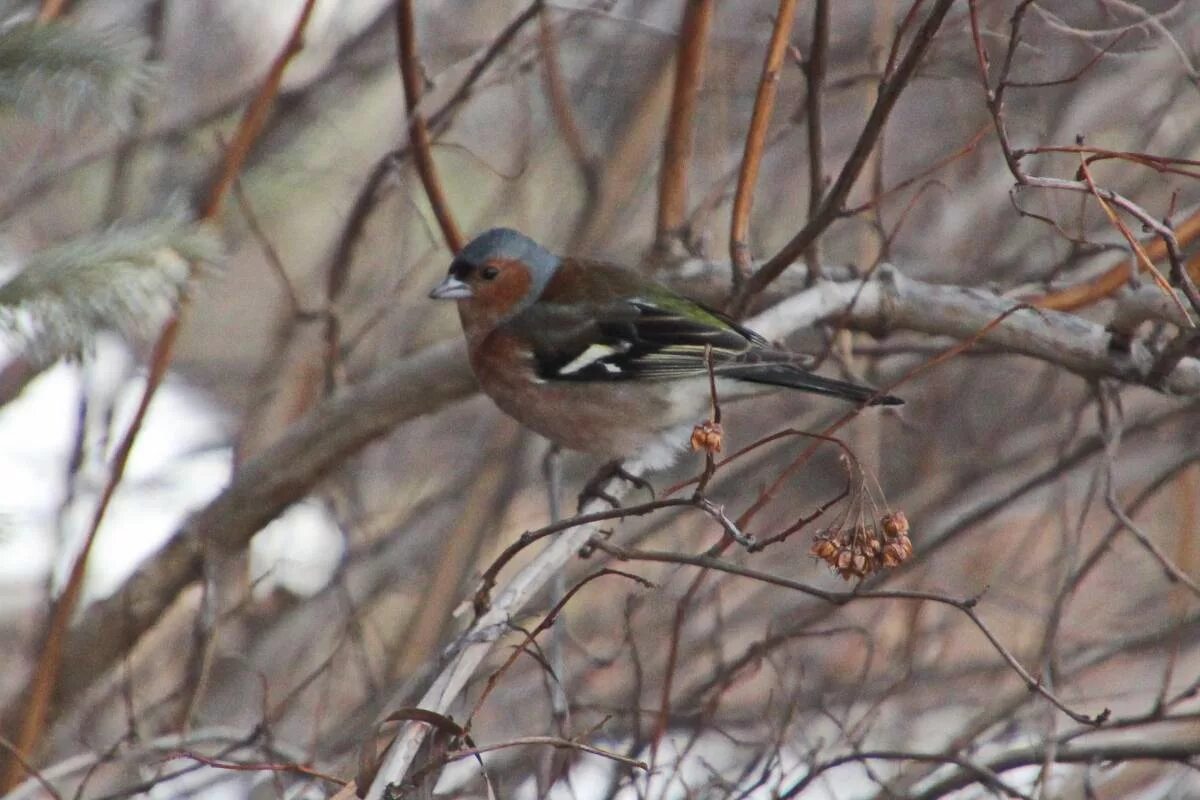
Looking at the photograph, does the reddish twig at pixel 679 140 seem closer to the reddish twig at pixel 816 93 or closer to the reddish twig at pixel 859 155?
the reddish twig at pixel 859 155

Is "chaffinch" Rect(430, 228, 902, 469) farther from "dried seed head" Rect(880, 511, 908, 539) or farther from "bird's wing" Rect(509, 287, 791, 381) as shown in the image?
"dried seed head" Rect(880, 511, 908, 539)

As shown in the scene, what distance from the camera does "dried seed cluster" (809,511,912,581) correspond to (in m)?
2.36

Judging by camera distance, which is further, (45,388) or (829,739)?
(45,388)

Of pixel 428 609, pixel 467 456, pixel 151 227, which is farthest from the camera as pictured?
pixel 467 456

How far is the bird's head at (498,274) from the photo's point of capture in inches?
178

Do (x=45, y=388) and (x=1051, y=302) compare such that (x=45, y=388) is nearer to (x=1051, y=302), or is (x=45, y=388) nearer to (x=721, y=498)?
(x=721, y=498)

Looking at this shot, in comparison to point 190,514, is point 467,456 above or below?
below

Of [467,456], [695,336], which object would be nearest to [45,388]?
[467,456]

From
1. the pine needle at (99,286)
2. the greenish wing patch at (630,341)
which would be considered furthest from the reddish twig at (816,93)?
the pine needle at (99,286)

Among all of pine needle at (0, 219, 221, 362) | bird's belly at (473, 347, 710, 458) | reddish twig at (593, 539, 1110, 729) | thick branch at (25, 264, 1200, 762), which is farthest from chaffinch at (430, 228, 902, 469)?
reddish twig at (593, 539, 1110, 729)

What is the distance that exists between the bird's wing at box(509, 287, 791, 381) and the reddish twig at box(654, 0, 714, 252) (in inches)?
12.9

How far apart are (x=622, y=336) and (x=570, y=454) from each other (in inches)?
73.2

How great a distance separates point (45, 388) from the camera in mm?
6914

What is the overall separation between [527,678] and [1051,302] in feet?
9.80
